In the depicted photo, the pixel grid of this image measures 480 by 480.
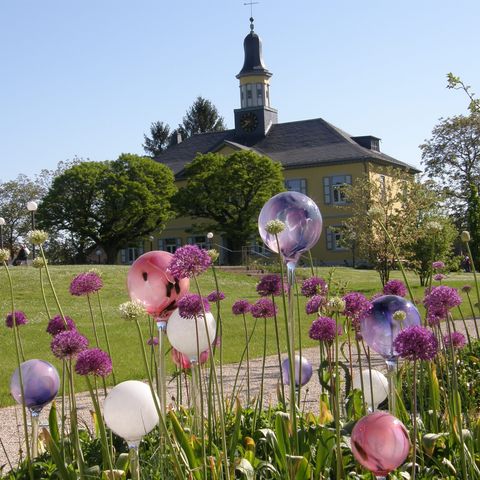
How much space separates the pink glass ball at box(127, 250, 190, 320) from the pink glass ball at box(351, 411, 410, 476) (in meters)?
1.27

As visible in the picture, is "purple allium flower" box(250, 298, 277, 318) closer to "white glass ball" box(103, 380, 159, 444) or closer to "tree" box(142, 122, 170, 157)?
"white glass ball" box(103, 380, 159, 444)

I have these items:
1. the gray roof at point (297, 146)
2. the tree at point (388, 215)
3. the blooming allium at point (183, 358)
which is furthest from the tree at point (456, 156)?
the blooming allium at point (183, 358)

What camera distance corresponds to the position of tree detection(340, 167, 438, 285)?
18.9 meters

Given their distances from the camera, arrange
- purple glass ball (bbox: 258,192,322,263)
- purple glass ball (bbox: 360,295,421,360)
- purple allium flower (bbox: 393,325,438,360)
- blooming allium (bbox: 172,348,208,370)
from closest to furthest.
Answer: purple allium flower (bbox: 393,325,438,360), purple glass ball (bbox: 360,295,421,360), purple glass ball (bbox: 258,192,322,263), blooming allium (bbox: 172,348,208,370)

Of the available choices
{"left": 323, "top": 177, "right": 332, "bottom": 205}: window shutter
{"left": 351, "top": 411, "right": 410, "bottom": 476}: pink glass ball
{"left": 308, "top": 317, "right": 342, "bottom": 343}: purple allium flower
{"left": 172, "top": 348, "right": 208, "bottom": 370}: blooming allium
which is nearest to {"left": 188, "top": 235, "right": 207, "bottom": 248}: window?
{"left": 323, "top": 177, "right": 332, "bottom": 205}: window shutter

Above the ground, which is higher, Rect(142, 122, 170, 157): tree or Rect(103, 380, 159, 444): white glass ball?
Rect(142, 122, 170, 157): tree

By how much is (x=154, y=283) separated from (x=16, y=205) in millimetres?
54977

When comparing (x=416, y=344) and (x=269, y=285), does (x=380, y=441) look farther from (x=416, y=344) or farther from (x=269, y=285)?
(x=269, y=285)

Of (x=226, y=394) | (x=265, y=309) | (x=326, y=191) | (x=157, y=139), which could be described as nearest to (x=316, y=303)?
(x=265, y=309)

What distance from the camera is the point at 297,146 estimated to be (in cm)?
4875

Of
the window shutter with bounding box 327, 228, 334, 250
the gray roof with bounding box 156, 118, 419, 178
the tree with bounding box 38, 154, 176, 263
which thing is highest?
the gray roof with bounding box 156, 118, 419, 178

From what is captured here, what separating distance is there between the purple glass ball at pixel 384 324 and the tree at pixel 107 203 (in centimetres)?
3800

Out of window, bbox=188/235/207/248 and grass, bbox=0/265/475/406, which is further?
window, bbox=188/235/207/248

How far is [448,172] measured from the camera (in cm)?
4659
